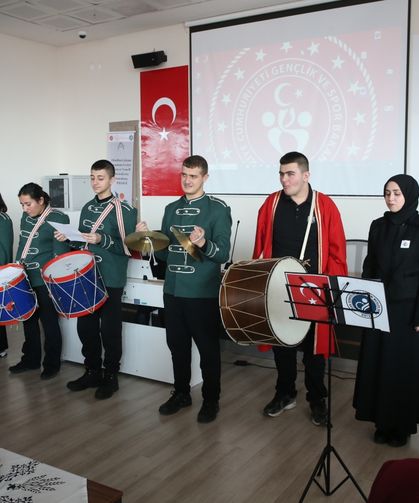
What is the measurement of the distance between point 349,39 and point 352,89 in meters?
0.43

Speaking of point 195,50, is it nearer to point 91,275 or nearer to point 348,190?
point 348,190

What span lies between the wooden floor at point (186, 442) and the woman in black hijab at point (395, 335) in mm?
193

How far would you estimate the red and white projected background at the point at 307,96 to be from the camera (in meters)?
4.65

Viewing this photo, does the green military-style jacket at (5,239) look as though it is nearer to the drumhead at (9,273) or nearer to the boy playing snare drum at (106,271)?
the drumhead at (9,273)

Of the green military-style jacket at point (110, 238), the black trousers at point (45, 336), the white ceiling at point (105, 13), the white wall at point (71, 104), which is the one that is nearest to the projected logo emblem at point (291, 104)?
the white ceiling at point (105, 13)

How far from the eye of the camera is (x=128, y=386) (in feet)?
13.5

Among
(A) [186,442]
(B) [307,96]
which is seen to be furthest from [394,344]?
(B) [307,96]

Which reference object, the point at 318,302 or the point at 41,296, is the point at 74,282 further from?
the point at 318,302

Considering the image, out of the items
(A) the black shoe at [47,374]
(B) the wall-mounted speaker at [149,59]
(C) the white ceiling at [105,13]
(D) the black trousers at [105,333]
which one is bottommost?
(A) the black shoe at [47,374]

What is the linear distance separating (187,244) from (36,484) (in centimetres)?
148

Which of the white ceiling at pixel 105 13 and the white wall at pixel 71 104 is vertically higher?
the white ceiling at pixel 105 13

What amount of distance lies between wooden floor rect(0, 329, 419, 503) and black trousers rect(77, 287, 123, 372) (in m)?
0.24

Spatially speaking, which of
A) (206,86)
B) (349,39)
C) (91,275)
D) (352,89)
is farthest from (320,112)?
(91,275)

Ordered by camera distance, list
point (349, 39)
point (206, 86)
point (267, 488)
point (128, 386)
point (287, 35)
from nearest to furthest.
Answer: point (267, 488) → point (128, 386) → point (349, 39) → point (287, 35) → point (206, 86)
